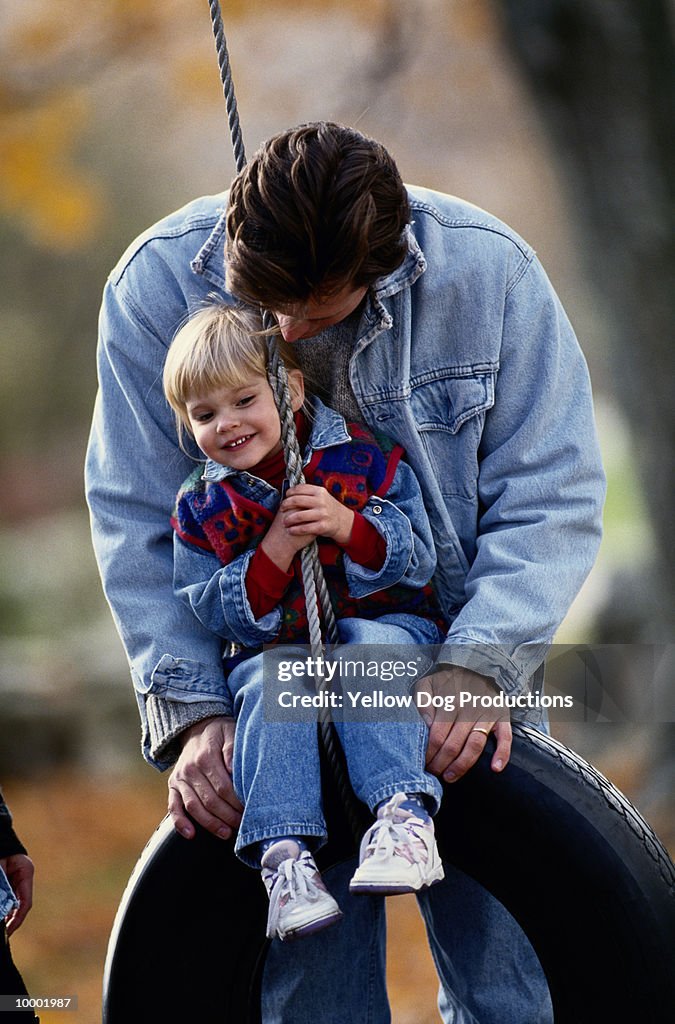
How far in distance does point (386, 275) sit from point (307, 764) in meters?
0.68

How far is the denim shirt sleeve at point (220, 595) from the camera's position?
1.83 meters

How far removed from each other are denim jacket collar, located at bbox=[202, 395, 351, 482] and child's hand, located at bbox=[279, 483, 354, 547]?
0.09m

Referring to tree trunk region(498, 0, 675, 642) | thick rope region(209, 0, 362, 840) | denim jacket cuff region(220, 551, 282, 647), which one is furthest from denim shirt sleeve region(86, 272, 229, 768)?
tree trunk region(498, 0, 675, 642)

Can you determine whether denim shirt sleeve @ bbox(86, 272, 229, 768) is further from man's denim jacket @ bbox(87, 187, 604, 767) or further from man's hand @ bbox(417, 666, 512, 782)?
man's hand @ bbox(417, 666, 512, 782)

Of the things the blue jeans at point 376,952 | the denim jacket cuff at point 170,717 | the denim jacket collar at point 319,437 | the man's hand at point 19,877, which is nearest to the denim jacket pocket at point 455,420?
the denim jacket collar at point 319,437

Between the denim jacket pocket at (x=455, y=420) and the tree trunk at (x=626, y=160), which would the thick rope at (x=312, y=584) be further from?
the tree trunk at (x=626, y=160)

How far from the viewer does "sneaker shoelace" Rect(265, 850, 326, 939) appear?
1.63m

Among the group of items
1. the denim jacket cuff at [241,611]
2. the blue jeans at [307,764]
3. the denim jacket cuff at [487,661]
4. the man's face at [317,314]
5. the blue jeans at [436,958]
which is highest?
the man's face at [317,314]

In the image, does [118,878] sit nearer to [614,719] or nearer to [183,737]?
[614,719]

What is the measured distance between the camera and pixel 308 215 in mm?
1632

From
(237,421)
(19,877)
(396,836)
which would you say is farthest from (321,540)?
(19,877)

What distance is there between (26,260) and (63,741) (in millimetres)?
2806

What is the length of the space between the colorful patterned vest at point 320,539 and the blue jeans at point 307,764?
0.10 metres

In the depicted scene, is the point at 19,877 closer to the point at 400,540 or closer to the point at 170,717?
the point at 170,717
